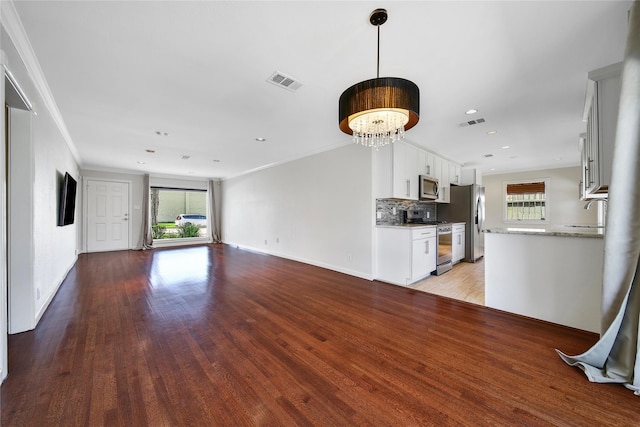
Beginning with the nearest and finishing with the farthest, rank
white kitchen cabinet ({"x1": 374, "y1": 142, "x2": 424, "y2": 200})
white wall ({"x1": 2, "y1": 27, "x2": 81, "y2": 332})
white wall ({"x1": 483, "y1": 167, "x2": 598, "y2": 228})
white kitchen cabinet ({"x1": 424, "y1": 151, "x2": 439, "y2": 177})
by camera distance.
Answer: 1. white wall ({"x1": 2, "y1": 27, "x2": 81, "y2": 332})
2. white kitchen cabinet ({"x1": 374, "y1": 142, "x2": 424, "y2": 200})
3. white kitchen cabinet ({"x1": 424, "y1": 151, "x2": 439, "y2": 177})
4. white wall ({"x1": 483, "y1": 167, "x2": 598, "y2": 228})

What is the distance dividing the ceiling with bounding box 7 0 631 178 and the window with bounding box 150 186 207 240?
494 centimetres

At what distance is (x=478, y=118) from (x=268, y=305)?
3773 millimetres

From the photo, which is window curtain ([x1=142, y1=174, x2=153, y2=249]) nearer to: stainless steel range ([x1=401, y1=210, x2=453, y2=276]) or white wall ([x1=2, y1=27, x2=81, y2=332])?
white wall ([x1=2, y1=27, x2=81, y2=332])

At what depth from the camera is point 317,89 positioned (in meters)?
2.62

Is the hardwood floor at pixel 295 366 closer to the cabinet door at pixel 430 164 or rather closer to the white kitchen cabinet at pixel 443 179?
the cabinet door at pixel 430 164

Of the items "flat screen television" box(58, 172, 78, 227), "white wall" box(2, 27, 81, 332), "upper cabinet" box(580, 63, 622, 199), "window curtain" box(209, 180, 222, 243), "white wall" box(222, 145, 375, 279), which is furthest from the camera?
"window curtain" box(209, 180, 222, 243)

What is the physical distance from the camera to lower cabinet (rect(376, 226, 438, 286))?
3.89 m

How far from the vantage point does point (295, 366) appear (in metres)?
1.87

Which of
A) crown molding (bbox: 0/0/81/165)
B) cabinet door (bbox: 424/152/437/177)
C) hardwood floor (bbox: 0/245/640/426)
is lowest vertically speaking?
hardwood floor (bbox: 0/245/640/426)

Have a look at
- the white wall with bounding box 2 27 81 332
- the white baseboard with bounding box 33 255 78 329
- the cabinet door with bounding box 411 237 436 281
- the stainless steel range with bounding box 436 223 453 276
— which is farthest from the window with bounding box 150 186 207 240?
the stainless steel range with bounding box 436 223 453 276

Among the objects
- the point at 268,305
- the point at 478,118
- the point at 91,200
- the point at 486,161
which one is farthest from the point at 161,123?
the point at 486,161

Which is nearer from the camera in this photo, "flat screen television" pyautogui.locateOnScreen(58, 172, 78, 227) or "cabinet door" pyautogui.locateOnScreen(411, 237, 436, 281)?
"flat screen television" pyautogui.locateOnScreen(58, 172, 78, 227)

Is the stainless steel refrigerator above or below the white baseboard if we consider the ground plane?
above

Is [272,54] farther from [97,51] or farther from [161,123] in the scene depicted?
[161,123]
